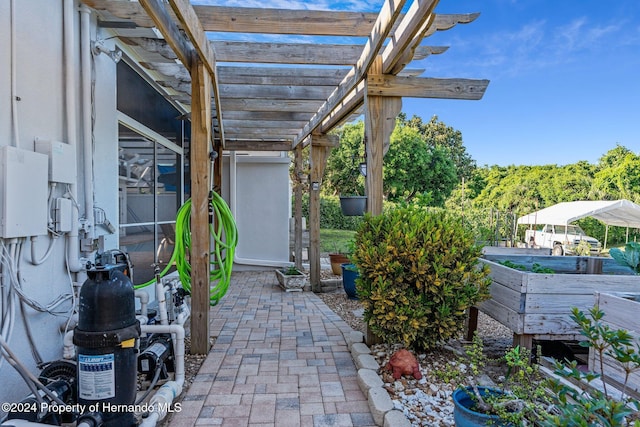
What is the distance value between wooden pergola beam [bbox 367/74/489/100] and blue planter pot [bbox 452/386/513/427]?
7.93 ft

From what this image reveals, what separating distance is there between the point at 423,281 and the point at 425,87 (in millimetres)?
1777

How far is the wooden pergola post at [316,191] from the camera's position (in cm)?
582

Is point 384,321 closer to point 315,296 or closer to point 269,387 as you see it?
point 269,387

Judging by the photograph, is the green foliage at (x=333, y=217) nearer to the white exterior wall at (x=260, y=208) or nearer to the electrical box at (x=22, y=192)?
the white exterior wall at (x=260, y=208)

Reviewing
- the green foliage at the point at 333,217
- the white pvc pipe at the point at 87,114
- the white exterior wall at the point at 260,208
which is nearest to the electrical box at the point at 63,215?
the white pvc pipe at the point at 87,114

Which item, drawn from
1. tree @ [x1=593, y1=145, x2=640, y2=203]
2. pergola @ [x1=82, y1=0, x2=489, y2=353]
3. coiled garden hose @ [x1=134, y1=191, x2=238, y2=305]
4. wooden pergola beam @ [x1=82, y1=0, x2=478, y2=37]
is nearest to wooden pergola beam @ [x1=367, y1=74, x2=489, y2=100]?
pergola @ [x1=82, y1=0, x2=489, y2=353]

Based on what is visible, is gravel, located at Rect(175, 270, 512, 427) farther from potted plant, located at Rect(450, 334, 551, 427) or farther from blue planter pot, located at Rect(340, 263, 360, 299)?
blue planter pot, located at Rect(340, 263, 360, 299)

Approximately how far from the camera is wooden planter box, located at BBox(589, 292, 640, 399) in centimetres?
197

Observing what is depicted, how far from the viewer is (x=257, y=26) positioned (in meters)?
2.67

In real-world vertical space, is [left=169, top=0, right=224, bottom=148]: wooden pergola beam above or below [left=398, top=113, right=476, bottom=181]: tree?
below

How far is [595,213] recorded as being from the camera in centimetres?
1242

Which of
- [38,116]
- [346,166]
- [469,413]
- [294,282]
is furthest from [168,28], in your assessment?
[346,166]

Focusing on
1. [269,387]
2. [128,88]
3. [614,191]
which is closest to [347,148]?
[614,191]

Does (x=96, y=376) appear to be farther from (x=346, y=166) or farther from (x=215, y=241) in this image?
(x=346, y=166)
